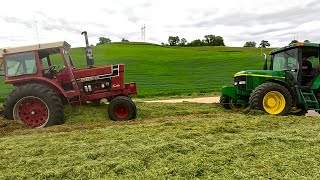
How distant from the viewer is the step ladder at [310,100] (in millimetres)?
8484

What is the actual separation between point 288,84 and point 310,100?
678 millimetres

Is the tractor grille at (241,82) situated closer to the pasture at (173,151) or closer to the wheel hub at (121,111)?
the pasture at (173,151)

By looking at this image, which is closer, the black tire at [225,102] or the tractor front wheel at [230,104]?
the tractor front wheel at [230,104]

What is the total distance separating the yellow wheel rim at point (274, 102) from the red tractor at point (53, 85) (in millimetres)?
3279

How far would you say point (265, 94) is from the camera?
8.32 meters

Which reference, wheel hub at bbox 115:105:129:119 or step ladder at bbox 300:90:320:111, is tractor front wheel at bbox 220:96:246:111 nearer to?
step ladder at bbox 300:90:320:111

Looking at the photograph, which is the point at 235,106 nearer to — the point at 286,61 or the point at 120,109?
the point at 286,61

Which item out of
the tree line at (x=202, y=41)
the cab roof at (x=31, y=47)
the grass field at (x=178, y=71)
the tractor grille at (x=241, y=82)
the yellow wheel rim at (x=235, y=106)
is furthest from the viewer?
the tree line at (x=202, y=41)

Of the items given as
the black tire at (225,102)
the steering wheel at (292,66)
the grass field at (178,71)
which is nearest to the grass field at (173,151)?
the steering wheel at (292,66)

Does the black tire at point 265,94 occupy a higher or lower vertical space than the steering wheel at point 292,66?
lower

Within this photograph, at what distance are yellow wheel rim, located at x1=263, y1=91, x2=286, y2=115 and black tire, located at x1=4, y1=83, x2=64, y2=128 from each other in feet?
16.3

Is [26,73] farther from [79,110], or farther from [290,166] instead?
[290,166]

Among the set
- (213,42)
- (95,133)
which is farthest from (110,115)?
(213,42)

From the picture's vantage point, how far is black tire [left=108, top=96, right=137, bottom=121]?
820 centimetres
